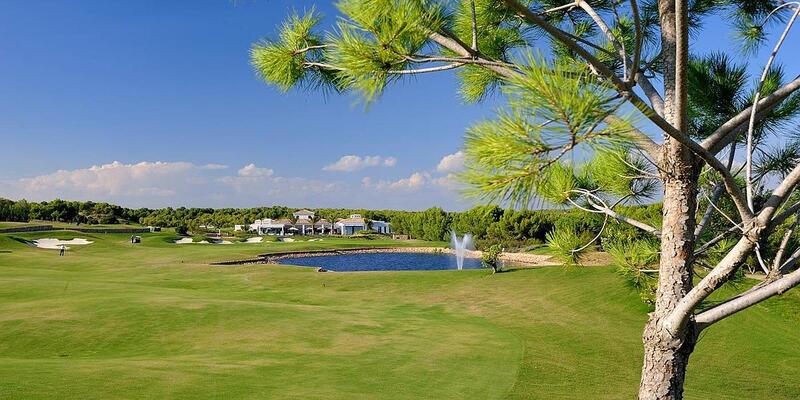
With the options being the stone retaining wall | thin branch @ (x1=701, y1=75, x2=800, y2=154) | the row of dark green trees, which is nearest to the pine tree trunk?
thin branch @ (x1=701, y1=75, x2=800, y2=154)

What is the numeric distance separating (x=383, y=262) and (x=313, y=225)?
4359 cm

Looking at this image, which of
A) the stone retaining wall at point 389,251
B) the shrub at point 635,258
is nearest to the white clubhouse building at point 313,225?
the stone retaining wall at point 389,251

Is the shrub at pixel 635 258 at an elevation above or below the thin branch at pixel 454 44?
below

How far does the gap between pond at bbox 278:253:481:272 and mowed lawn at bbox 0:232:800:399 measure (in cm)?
1505

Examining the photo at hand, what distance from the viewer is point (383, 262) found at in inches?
1483

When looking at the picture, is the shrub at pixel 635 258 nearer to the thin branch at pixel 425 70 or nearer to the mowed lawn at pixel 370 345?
the mowed lawn at pixel 370 345

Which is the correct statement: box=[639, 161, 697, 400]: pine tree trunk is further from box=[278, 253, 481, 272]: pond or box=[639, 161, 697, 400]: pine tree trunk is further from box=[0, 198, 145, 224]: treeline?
box=[0, 198, 145, 224]: treeline

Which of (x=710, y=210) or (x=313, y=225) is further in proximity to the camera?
(x=313, y=225)

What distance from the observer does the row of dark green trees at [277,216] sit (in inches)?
1678

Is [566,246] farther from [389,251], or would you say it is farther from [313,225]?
[313,225]

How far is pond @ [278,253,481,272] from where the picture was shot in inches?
1331

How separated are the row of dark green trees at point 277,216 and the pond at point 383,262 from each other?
3.74 m

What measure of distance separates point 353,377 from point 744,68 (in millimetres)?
5546

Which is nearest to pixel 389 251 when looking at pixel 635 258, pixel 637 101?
pixel 635 258
